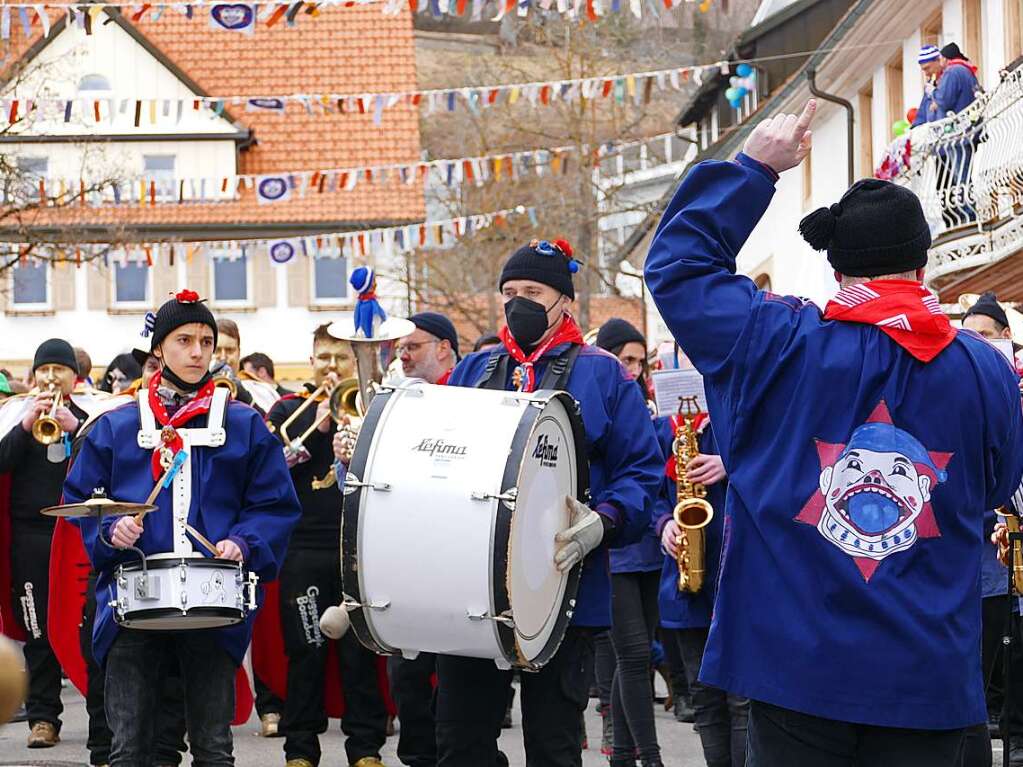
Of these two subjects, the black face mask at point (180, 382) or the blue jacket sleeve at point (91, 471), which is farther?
the black face mask at point (180, 382)

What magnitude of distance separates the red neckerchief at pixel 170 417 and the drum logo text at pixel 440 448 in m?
1.42

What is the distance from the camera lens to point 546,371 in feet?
20.5

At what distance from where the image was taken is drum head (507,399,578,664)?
17.9ft

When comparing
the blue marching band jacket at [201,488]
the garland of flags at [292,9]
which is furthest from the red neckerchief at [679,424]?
the garland of flags at [292,9]

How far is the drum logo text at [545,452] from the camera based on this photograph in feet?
18.4

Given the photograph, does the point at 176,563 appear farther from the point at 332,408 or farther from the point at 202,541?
the point at 332,408

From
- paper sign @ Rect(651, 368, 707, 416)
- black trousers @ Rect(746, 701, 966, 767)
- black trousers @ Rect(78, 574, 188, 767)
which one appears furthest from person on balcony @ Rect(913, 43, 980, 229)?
black trousers @ Rect(746, 701, 966, 767)

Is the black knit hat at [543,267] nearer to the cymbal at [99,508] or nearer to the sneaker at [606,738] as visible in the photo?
the cymbal at [99,508]

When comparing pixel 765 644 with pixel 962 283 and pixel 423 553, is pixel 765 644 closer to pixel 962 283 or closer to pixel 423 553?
pixel 423 553

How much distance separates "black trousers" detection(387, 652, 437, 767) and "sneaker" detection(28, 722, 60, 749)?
98.1 inches

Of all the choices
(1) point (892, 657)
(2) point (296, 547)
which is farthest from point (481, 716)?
(2) point (296, 547)

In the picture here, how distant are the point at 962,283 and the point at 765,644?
15.6m

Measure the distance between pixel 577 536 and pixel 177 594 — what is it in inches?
57.7

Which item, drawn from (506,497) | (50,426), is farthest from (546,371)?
(50,426)
